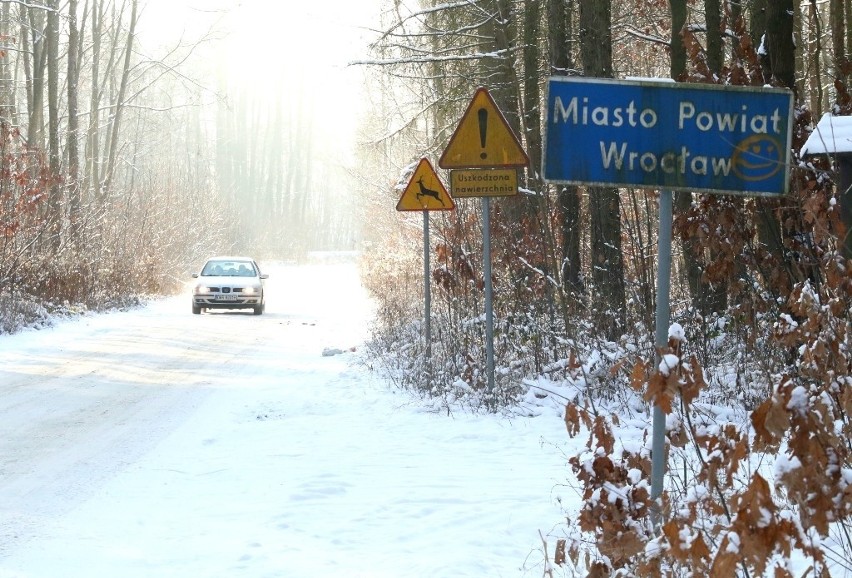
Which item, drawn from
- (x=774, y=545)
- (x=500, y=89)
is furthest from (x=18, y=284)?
(x=774, y=545)

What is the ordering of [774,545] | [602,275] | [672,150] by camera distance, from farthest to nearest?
[602,275], [672,150], [774,545]

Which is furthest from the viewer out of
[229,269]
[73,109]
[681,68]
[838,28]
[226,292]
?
[229,269]

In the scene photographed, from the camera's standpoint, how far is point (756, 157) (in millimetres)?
3668

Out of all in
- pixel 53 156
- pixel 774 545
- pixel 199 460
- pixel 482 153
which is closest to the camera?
pixel 774 545

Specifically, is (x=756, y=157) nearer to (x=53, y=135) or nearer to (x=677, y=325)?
(x=677, y=325)

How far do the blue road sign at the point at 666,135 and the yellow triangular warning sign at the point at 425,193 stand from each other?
Result: 8.03m

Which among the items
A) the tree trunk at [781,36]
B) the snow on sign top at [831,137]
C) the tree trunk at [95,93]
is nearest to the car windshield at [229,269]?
the tree trunk at [95,93]

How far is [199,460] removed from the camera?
7.45 meters

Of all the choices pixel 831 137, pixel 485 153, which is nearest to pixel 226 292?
pixel 485 153

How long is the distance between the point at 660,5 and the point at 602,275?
7.37 metres

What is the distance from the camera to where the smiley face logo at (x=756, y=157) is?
11.9 feet

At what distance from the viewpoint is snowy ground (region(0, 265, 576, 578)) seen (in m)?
4.96

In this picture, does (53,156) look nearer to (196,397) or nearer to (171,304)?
(171,304)

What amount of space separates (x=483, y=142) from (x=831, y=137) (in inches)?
193
